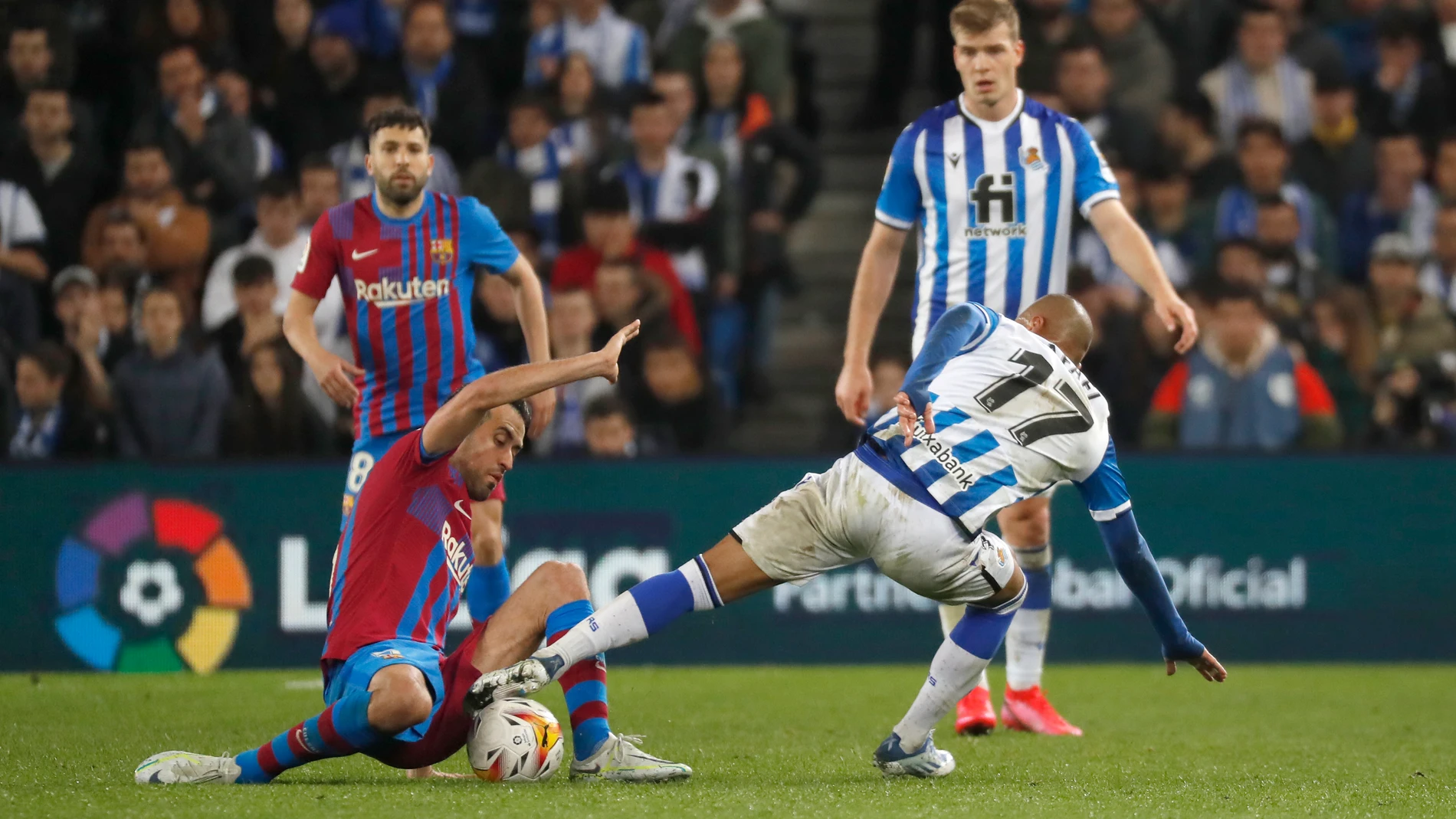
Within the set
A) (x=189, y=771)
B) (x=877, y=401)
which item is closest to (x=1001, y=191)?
(x=189, y=771)

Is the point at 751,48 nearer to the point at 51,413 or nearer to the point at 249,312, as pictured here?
the point at 249,312

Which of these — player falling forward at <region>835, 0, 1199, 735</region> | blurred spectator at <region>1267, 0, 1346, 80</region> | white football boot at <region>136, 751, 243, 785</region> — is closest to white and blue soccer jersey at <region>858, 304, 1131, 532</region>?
player falling forward at <region>835, 0, 1199, 735</region>

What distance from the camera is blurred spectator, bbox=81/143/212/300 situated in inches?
417

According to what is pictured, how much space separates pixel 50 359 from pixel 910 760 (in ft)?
20.5

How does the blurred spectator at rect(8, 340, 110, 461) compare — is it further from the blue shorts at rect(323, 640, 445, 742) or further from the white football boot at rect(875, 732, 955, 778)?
the white football boot at rect(875, 732, 955, 778)

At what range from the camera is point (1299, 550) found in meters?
9.41

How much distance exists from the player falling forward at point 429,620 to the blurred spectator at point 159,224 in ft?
19.7

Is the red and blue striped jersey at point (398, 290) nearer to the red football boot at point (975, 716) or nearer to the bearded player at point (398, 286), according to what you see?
the bearded player at point (398, 286)

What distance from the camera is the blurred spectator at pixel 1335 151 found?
11602 mm

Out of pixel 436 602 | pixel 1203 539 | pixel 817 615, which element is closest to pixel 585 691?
pixel 436 602

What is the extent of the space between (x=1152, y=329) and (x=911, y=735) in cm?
580

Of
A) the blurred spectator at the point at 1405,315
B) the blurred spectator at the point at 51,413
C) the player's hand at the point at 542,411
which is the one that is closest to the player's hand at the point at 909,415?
the player's hand at the point at 542,411

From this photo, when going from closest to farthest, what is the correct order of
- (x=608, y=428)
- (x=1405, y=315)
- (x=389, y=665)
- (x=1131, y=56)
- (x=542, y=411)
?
(x=389, y=665), (x=542, y=411), (x=608, y=428), (x=1405, y=315), (x=1131, y=56)

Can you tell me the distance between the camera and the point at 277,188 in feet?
34.6
